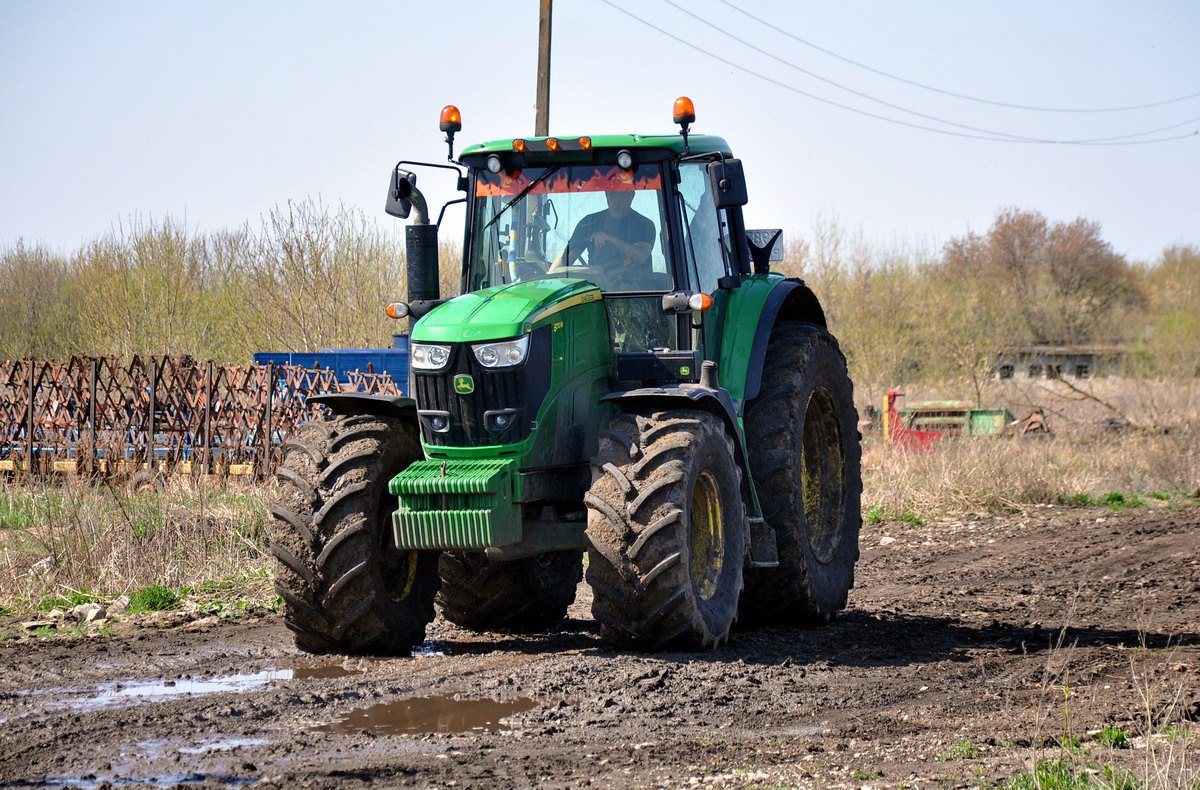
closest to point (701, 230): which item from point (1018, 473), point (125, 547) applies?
point (125, 547)

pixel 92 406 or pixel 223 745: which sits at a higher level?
pixel 92 406

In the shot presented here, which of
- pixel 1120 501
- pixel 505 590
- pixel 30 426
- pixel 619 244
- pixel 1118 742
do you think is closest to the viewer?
pixel 1118 742

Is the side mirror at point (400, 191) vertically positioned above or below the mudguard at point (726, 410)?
above

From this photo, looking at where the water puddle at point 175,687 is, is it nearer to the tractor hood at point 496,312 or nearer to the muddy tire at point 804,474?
the tractor hood at point 496,312

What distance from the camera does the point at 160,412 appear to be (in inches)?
767

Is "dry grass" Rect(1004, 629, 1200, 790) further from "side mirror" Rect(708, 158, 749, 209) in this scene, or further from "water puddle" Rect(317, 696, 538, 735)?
"side mirror" Rect(708, 158, 749, 209)

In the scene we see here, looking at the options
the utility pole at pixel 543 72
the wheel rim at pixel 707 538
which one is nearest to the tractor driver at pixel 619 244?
the wheel rim at pixel 707 538

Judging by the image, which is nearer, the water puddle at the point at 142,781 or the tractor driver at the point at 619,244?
the water puddle at the point at 142,781

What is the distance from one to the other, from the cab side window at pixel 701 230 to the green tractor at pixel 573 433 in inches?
0.7

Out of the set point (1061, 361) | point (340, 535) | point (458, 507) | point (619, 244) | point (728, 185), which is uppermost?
point (728, 185)

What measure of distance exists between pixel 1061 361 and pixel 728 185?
99.6 ft

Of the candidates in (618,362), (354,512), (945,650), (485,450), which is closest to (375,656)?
(354,512)

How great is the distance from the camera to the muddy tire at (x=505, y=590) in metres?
7.57

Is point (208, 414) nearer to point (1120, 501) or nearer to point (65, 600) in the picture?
point (65, 600)
